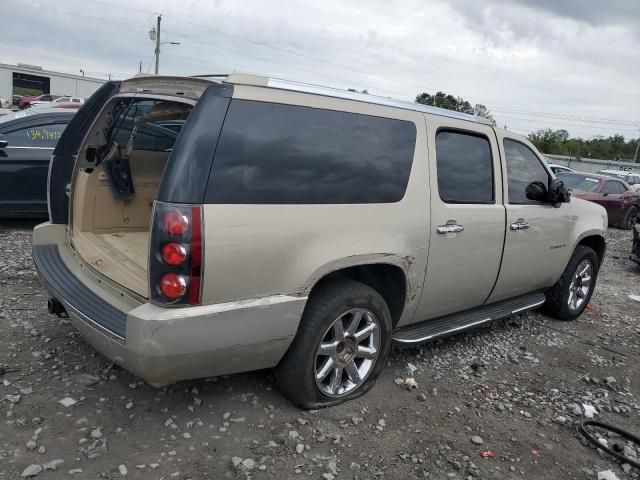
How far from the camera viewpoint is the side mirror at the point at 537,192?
14.8 ft

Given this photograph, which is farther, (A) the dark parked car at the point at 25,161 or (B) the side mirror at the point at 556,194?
(A) the dark parked car at the point at 25,161

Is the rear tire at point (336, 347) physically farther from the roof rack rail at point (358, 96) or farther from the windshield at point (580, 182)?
the windshield at point (580, 182)

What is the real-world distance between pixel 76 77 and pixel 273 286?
4902 centimetres

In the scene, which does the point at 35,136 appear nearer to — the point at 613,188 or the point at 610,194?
the point at 610,194

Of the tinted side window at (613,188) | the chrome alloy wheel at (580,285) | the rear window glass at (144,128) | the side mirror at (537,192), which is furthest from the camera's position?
the tinted side window at (613,188)

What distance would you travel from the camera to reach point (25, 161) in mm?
7000

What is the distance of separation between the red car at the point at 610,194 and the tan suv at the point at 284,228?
32.9 feet

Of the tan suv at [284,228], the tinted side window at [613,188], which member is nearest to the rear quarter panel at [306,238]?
the tan suv at [284,228]

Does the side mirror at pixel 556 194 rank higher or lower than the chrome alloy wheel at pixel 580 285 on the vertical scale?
higher

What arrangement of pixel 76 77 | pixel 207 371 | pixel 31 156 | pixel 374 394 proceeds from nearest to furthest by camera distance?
pixel 207 371
pixel 374 394
pixel 31 156
pixel 76 77

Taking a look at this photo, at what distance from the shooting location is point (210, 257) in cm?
257

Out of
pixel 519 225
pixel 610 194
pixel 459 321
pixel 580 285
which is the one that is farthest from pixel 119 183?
pixel 610 194

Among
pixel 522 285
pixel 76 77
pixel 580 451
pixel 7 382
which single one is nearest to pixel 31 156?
pixel 7 382

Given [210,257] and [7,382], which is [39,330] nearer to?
[7,382]
